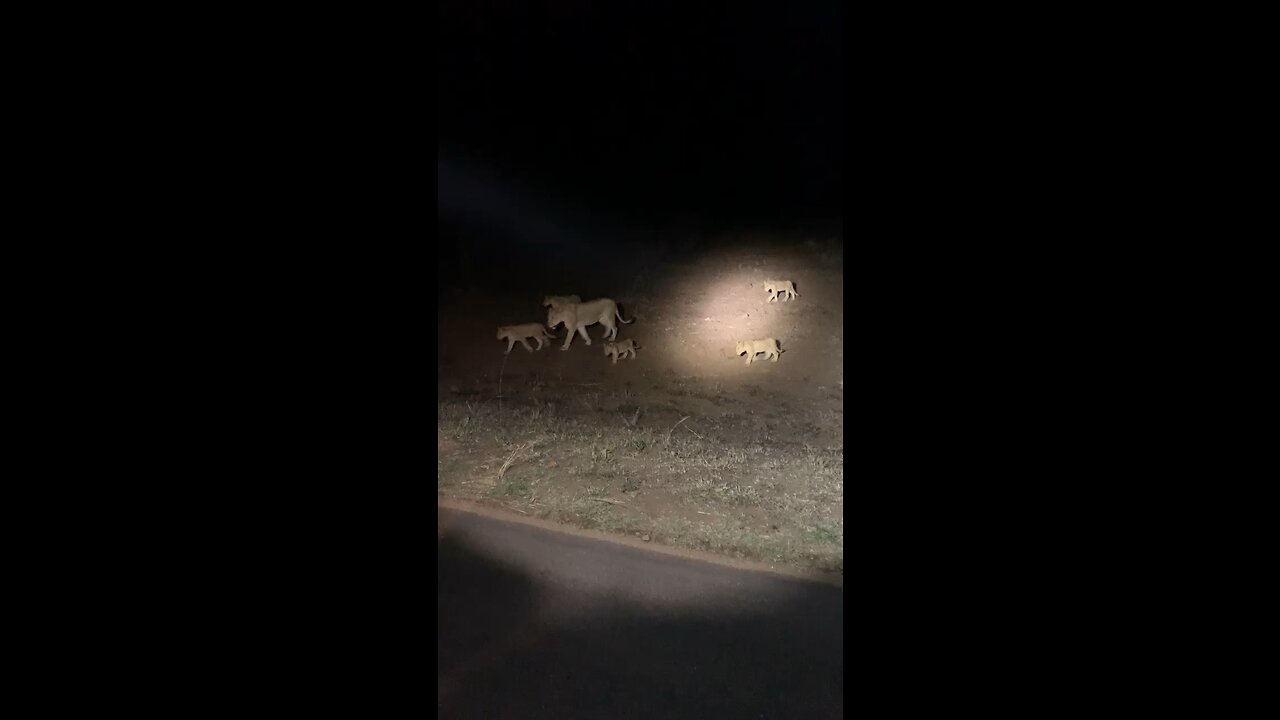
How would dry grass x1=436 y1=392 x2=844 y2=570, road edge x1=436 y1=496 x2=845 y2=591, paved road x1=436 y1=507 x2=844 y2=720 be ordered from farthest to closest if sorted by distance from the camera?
dry grass x1=436 y1=392 x2=844 y2=570
road edge x1=436 y1=496 x2=845 y2=591
paved road x1=436 y1=507 x2=844 y2=720

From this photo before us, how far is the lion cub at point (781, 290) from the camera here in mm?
8055

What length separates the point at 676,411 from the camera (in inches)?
Result: 265

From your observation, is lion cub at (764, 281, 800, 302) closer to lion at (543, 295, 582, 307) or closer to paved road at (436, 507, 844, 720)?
lion at (543, 295, 582, 307)

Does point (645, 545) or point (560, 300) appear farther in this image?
point (560, 300)

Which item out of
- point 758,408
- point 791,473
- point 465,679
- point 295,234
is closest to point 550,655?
point 465,679

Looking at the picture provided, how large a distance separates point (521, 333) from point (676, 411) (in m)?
2.95

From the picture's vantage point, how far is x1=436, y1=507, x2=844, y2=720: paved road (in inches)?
80.7

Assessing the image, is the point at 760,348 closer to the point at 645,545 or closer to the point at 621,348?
the point at 621,348

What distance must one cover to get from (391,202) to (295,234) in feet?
0.61

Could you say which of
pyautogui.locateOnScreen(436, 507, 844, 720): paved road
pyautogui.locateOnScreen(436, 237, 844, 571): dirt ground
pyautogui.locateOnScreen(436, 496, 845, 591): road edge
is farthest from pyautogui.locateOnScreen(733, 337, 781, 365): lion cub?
pyautogui.locateOnScreen(436, 507, 844, 720): paved road

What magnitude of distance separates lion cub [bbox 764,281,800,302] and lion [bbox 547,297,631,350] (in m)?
2.25

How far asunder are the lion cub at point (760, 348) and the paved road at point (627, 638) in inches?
183

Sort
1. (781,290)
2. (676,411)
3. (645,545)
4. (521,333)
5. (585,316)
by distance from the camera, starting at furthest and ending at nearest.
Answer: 1. (585,316)
2. (521,333)
3. (781,290)
4. (676,411)
5. (645,545)

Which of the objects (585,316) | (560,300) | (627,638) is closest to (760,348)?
Answer: (585,316)
